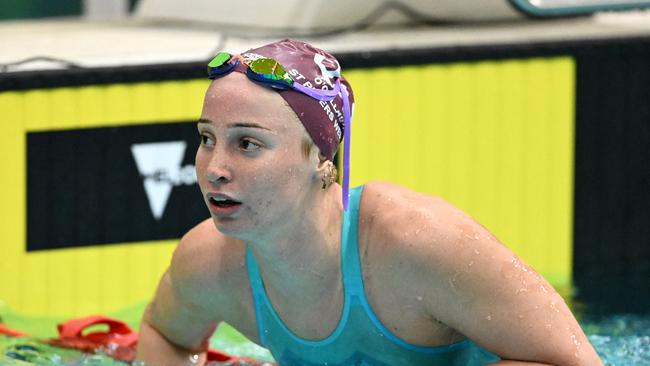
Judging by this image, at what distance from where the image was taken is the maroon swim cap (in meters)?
2.62

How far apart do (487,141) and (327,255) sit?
86.3 inches

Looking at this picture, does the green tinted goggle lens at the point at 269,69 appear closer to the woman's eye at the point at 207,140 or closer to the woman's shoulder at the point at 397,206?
the woman's eye at the point at 207,140

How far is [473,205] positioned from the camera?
4918 mm

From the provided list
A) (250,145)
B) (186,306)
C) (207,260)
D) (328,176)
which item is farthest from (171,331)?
(250,145)

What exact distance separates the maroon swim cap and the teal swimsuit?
20 centimetres

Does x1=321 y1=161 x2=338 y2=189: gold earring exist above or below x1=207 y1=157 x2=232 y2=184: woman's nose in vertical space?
below

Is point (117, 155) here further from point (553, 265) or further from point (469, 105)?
point (553, 265)

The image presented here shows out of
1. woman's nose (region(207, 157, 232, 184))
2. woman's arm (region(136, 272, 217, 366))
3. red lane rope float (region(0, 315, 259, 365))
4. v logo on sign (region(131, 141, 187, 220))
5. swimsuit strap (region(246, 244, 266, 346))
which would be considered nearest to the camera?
woman's nose (region(207, 157, 232, 184))

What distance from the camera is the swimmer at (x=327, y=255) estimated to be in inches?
101

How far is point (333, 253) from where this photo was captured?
2.79 metres

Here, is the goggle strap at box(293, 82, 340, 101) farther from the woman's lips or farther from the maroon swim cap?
the woman's lips

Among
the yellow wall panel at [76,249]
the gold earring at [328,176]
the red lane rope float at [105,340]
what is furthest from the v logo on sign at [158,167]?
the gold earring at [328,176]

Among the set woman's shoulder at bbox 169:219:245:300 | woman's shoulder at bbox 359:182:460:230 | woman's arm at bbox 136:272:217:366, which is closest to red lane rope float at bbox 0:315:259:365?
woman's arm at bbox 136:272:217:366

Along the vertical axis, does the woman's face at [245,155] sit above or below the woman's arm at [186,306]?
above
